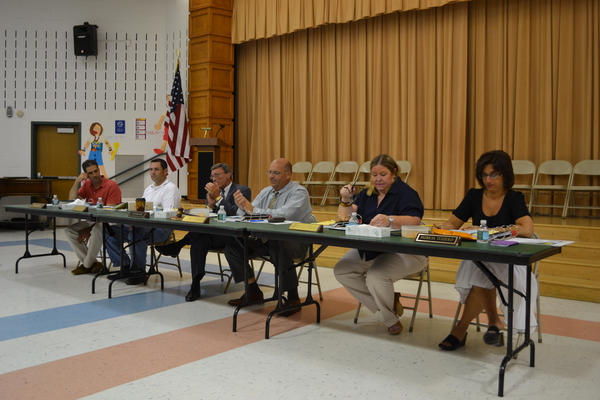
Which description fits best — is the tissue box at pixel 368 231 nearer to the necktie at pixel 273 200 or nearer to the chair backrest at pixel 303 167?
the necktie at pixel 273 200

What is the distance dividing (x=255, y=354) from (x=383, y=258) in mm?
973

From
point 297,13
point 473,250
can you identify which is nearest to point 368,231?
point 473,250

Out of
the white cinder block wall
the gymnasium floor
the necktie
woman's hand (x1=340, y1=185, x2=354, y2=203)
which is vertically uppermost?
the white cinder block wall

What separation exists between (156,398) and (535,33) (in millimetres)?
6459

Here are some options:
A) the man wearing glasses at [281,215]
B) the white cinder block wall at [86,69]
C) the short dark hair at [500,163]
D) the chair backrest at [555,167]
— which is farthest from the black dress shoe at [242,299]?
the white cinder block wall at [86,69]

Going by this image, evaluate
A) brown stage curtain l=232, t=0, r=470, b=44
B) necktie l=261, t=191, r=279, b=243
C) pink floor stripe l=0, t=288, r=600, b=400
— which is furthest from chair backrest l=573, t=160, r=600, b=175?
necktie l=261, t=191, r=279, b=243

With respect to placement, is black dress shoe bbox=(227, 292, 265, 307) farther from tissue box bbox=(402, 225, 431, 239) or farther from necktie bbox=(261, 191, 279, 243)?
tissue box bbox=(402, 225, 431, 239)

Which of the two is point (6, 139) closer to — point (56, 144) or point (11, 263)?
point (56, 144)

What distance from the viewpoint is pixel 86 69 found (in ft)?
32.9

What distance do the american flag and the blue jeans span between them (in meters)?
4.27

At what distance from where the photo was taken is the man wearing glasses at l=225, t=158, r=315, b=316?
3764mm

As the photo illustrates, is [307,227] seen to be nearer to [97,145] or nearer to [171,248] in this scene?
[171,248]

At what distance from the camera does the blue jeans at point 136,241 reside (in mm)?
4570

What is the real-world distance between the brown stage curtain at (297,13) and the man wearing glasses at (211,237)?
14.0 ft
